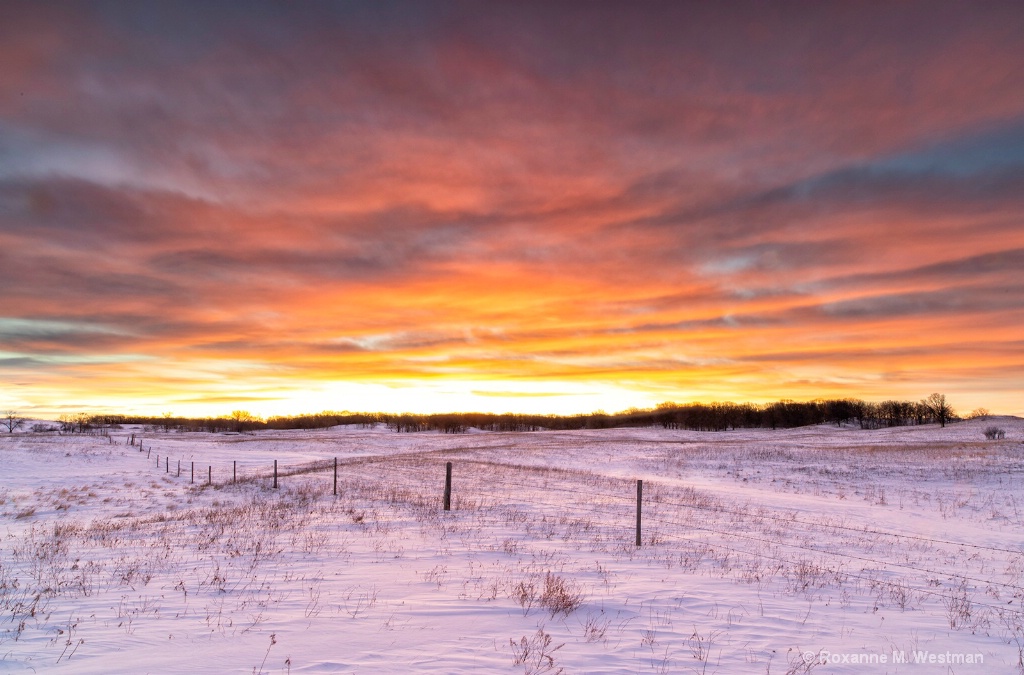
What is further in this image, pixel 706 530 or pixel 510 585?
pixel 706 530

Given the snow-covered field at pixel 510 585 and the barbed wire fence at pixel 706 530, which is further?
the barbed wire fence at pixel 706 530

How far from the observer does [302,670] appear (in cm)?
662

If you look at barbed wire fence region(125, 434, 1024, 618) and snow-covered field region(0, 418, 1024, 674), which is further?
barbed wire fence region(125, 434, 1024, 618)

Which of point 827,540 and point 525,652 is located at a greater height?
point 525,652

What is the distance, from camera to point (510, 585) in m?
10.5

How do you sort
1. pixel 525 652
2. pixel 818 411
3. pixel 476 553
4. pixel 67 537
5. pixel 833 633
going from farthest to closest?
pixel 818 411 < pixel 67 537 < pixel 476 553 < pixel 833 633 < pixel 525 652

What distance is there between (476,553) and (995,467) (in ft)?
128

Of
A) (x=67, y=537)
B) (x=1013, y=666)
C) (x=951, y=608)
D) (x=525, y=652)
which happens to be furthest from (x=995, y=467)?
(x=67, y=537)

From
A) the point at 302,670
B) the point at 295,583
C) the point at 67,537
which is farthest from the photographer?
the point at 67,537

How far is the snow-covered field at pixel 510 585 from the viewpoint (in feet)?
24.4

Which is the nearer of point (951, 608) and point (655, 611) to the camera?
point (655, 611)

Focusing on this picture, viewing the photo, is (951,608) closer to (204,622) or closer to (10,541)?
(204,622)

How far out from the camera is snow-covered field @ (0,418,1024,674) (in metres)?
7.44

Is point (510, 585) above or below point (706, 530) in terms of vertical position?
above
